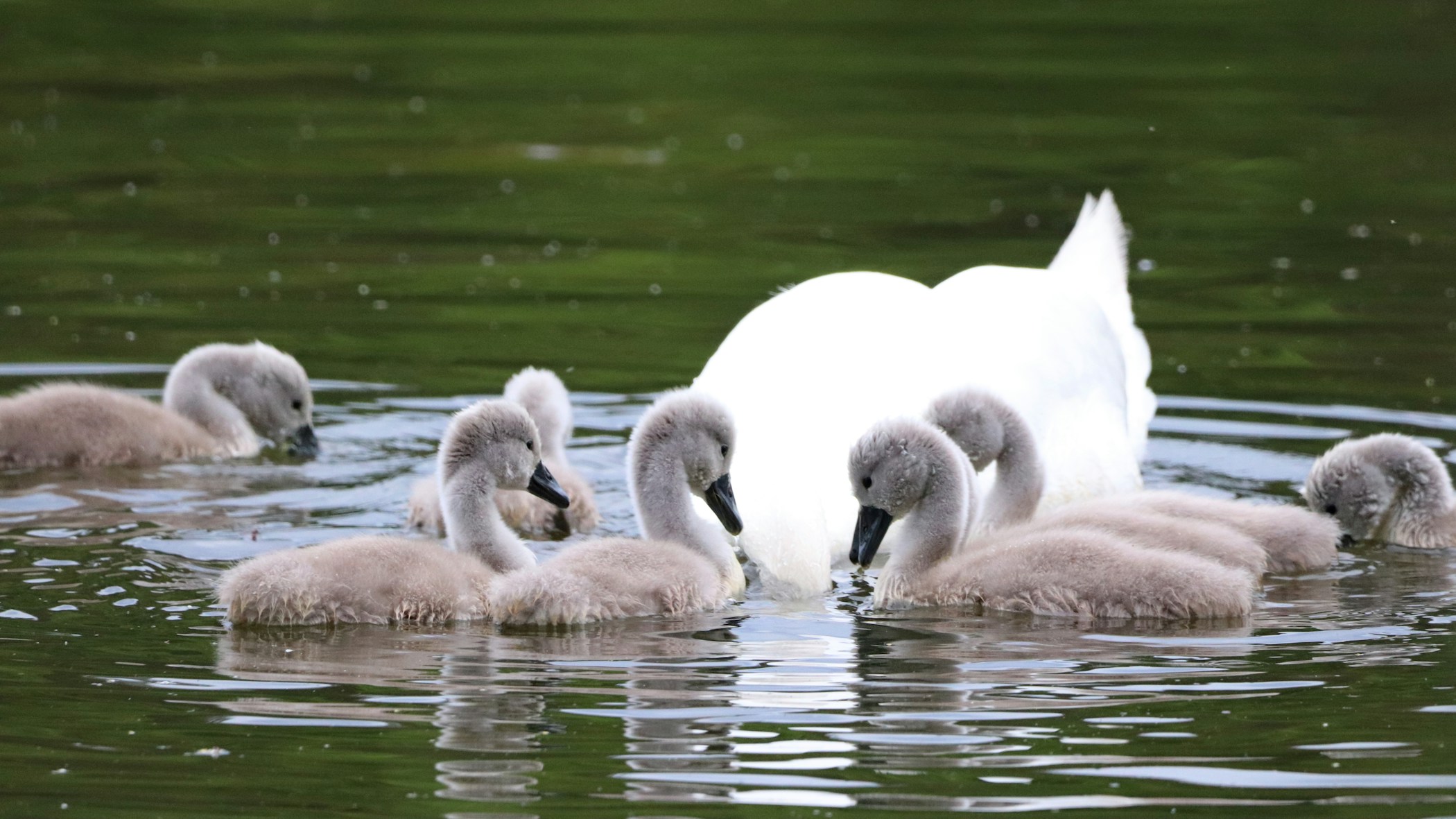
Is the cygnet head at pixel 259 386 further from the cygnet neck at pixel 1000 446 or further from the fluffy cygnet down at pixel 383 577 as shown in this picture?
the cygnet neck at pixel 1000 446

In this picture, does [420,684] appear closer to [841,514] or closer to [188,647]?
[188,647]

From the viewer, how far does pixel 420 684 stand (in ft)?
20.2

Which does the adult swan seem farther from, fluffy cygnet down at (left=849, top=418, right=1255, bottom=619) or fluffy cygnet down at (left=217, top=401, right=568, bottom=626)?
fluffy cygnet down at (left=217, top=401, right=568, bottom=626)

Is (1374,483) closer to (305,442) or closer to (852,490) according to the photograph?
(852,490)

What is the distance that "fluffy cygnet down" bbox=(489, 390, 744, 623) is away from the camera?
22.6ft

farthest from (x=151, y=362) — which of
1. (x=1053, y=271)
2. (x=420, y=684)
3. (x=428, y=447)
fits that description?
(x=420, y=684)

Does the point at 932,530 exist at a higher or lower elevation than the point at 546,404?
lower

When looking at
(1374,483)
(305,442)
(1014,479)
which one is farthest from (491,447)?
(1374,483)

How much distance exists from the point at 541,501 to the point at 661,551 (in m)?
1.59

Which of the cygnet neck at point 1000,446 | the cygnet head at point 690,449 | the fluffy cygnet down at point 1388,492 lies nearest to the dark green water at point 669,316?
the fluffy cygnet down at point 1388,492

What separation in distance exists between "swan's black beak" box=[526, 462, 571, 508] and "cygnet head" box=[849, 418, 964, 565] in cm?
96

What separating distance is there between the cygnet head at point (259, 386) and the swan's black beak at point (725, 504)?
2871 mm

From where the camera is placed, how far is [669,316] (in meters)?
12.0

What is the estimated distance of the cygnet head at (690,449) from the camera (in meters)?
7.42
